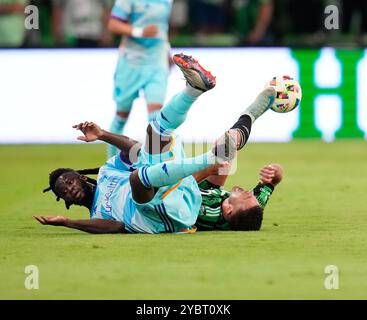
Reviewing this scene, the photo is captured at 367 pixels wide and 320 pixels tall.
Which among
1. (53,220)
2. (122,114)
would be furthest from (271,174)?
(122,114)

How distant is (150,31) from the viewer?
48.0 feet

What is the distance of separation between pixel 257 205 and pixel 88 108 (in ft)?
28.4

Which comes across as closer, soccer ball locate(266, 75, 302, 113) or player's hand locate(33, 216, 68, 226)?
player's hand locate(33, 216, 68, 226)

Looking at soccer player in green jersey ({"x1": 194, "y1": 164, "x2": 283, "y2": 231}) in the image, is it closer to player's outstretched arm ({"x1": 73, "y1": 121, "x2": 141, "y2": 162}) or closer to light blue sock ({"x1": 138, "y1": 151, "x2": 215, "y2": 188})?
player's outstretched arm ({"x1": 73, "y1": 121, "x2": 141, "y2": 162})

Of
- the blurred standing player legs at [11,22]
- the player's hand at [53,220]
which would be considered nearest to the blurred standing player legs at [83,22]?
the blurred standing player legs at [11,22]

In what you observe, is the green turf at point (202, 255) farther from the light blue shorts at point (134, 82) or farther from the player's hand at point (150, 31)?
the player's hand at point (150, 31)

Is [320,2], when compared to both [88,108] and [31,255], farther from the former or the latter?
[31,255]

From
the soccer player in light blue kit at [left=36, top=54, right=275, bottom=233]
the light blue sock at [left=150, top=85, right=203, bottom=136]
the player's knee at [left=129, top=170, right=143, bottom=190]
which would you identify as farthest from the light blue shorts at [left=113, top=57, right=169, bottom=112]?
the player's knee at [left=129, top=170, right=143, bottom=190]

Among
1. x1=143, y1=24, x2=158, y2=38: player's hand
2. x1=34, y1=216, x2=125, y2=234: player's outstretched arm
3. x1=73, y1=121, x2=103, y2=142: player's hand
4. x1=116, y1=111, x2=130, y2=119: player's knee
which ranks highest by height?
x1=143, y1=24, x2=158, y2=38: player's hand

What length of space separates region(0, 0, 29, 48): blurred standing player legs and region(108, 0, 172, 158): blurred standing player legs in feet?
16.8

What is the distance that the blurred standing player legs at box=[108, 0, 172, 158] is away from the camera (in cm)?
1462
